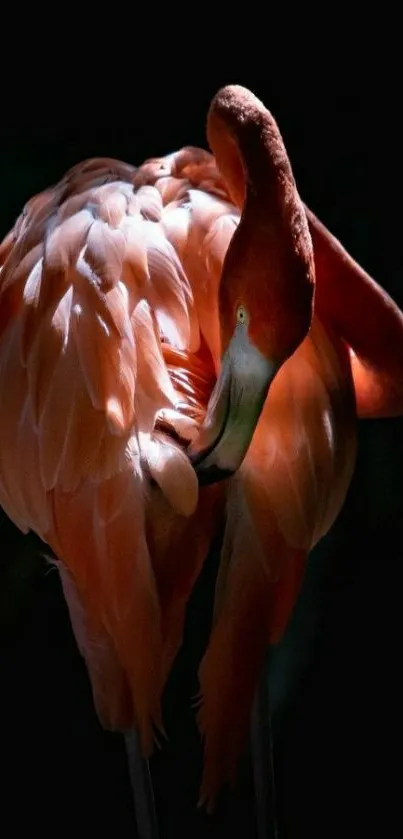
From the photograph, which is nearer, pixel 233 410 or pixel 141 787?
pixel 233 410

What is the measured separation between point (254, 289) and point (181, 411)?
15 cm

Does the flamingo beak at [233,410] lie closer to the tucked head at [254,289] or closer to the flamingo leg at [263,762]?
the tucked head at [254,289]

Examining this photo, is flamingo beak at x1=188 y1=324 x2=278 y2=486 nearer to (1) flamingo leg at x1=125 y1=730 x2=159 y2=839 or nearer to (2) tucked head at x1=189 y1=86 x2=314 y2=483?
(2) tucked head at x1=189 y1=86 x2=314 y2=483

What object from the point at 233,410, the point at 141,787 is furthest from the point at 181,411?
the point at 141,787

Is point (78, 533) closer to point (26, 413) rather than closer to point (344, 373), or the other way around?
point (26, 413)

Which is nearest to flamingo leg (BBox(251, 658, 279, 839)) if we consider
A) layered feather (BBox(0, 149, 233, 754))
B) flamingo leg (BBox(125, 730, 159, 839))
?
flamingo leg (BBox(125, 730, 159, 839))

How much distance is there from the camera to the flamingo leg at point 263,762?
4.36 feet

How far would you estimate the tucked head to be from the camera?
0.98 m

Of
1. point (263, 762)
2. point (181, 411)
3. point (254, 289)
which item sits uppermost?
point (254, 289)

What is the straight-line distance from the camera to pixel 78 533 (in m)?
1.03

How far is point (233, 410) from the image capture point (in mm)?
1008

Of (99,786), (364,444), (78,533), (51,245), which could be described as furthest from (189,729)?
(51,245)

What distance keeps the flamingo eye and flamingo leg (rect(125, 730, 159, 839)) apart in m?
0.47

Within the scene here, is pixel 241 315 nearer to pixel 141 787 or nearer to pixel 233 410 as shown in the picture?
pixel 233 410
